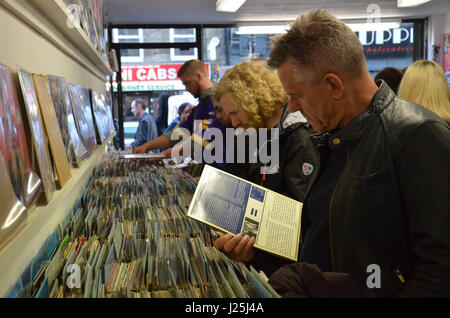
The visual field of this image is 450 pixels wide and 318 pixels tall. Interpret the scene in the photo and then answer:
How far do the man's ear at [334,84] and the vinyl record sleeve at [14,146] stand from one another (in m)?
0.83

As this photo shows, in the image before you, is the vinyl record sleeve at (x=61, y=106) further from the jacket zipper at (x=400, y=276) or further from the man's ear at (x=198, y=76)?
the man's ear at (x=198, y=76)

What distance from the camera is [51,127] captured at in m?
1.12

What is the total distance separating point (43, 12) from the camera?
4.59 ft

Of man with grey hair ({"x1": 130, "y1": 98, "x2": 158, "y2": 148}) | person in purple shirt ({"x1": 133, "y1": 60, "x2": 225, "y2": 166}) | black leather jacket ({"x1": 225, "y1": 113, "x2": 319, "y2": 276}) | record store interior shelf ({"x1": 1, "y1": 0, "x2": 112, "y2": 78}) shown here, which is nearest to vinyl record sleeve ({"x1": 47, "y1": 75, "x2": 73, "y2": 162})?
record store interior shelf ({"x1": 1, "y1": 0, "x2": 112, "y2": 78})

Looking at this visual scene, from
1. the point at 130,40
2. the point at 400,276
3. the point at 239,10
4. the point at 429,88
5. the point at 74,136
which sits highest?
the point at 239,10

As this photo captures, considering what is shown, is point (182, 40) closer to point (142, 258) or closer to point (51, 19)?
point (51, 19)

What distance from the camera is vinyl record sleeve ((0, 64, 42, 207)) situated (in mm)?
786

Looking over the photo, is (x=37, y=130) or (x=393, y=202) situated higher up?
(x=37, y=130)

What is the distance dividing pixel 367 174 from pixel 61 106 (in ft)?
3.29

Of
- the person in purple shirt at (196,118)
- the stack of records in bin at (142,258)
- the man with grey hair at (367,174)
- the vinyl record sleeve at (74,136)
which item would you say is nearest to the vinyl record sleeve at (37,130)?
the stack of records in bin at (142,258)

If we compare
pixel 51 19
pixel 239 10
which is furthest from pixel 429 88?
pixel 239 10

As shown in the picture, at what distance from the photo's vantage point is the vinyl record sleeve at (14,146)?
2.58 feet
